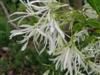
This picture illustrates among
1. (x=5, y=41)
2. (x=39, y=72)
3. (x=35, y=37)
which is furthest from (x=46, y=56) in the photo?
(x=35, y=37)

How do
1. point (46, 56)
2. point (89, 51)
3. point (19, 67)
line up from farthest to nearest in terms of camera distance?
1. point (19, 67)
2. point (46, 56)
3. point (89, 51)

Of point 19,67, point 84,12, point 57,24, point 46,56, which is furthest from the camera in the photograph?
point 19,67

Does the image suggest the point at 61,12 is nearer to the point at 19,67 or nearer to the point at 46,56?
the point at 46,56

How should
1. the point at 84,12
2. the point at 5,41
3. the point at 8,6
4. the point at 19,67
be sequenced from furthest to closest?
the point at 8,6
the point at 5,41
the point at 19,67
the point at 84,12

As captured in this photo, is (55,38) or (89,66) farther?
(89,66)

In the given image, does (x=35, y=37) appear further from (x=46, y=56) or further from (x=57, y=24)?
(x=46, y=56)

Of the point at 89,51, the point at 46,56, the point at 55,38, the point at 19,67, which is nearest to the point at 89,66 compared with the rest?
the point at 89,51

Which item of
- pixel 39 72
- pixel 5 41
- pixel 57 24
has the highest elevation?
pixel 57 24

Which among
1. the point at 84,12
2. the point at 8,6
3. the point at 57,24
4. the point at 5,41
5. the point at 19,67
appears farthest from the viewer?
the point at 8,6

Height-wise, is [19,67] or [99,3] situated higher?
[99,3]
